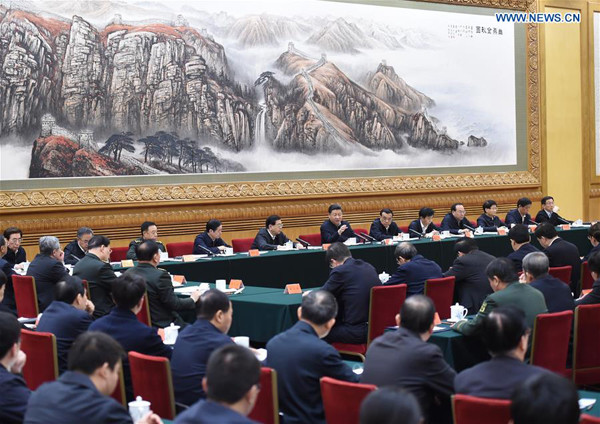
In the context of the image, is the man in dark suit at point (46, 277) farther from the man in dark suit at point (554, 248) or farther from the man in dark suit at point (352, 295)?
the man in dark suit at point (554, 248)

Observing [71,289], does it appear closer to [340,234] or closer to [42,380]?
[42,380]

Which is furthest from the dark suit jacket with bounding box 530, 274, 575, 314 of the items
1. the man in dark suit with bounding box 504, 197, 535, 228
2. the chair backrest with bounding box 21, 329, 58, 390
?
the man in dark suit with bounding box 504, 197, 535, 228

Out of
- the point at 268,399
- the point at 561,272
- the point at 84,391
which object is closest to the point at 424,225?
the point at 561,272

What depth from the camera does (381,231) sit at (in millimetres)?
11469

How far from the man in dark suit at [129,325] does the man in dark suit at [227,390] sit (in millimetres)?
1963

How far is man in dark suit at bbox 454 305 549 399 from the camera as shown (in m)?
3.24

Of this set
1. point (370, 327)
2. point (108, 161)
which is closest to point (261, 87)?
point (108, 161)

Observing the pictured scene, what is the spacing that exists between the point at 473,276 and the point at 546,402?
4.77 m

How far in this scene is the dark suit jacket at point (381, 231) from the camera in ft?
36.9

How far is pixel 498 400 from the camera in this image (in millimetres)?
3066

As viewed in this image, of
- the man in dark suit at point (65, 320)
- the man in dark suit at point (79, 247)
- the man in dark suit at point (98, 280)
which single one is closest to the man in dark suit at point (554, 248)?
the man in dark suit at point (98, 280)

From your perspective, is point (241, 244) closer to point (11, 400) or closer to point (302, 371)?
point (302, 371)

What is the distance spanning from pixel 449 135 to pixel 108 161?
19.2 ft

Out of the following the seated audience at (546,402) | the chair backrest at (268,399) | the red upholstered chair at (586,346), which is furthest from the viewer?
the red upholstered chair at (586,346)
